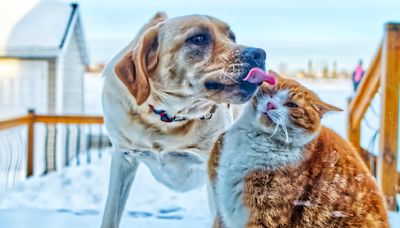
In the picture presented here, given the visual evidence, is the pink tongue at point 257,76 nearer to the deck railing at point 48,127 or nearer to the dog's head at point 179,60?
the dog's head at point 179,60

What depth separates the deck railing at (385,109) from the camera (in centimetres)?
66

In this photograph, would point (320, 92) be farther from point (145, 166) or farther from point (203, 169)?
point (145, 166)

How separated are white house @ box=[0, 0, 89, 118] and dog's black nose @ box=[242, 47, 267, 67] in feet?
1.07

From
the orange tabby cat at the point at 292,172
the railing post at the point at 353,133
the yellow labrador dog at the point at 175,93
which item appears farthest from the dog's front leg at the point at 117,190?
the railing post at the point at 353,133

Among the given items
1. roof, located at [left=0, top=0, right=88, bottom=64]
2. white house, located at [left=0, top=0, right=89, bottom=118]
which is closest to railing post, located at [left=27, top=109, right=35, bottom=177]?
white house, located at [left=0, top=0, right=89, bottom=118]

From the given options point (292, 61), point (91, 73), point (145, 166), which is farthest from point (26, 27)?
point (292, 61)

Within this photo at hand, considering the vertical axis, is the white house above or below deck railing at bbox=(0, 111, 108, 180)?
above

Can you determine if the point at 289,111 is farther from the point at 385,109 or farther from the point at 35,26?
the point at 35,26

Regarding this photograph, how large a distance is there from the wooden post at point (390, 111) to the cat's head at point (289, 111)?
0.47ft

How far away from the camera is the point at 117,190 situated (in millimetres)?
837

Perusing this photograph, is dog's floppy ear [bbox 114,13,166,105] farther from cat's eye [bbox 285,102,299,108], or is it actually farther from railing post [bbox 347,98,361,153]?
railing post [bbox 347,98,361,153]

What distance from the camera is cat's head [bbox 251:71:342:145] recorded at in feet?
1.88

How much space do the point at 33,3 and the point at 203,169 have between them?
16.3 inches

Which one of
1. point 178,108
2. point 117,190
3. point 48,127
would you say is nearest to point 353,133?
point 178,108
